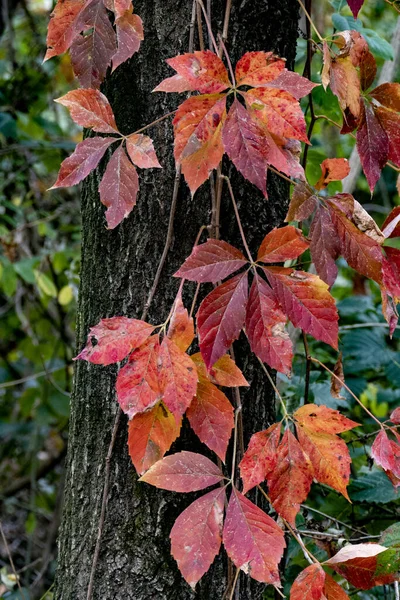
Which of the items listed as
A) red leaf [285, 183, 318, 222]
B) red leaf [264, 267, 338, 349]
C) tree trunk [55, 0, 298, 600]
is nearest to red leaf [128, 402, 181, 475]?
tree trunk [55, 0, 298, 600]

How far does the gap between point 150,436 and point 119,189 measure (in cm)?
35


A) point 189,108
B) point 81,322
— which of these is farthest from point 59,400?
point 189,108

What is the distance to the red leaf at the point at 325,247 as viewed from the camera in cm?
88

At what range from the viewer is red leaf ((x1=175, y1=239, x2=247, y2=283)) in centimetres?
78

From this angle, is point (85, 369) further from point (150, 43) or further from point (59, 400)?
point (59, 400)

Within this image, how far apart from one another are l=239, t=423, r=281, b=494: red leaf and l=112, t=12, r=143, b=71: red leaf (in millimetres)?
574

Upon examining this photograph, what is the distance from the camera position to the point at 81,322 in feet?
3.46

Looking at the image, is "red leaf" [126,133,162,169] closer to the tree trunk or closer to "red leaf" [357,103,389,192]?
the tree trunk

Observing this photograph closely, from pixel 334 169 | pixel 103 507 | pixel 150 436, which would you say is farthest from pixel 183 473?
pixel 334 169

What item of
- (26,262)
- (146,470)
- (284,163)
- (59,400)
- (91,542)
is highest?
(284,163)

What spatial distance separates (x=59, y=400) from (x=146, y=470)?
85.0 inches

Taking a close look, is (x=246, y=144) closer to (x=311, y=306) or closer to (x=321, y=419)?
(x=311, y=306)

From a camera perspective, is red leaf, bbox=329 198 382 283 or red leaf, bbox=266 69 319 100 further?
red leaf, bbox=329 198 382 283

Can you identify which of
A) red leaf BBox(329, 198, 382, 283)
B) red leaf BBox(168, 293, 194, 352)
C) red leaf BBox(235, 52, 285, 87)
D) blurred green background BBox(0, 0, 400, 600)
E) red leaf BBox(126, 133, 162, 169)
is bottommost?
blurred green background BBox(0, 0, 400, 600)
